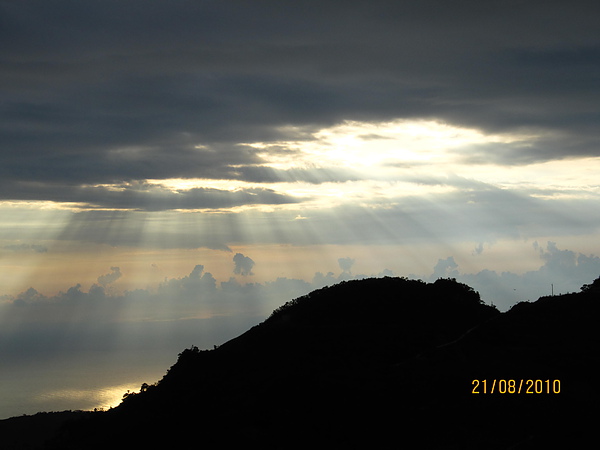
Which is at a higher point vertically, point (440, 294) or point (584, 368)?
point (440, 294)

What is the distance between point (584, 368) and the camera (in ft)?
191

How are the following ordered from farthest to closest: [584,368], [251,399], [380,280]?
[380,280], [251,399], [584,368]

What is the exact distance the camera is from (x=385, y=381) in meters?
60.9

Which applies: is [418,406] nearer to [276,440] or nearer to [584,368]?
[276,440]

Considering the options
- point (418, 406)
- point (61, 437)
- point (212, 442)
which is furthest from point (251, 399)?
point (61, 437)

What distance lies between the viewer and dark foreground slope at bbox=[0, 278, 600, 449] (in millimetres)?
50938

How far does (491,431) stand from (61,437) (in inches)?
2433
